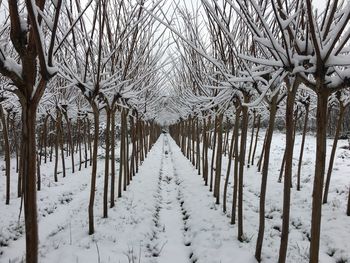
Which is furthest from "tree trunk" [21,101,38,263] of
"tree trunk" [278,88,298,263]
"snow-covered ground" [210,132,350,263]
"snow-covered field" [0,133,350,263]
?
"snow-covered ground" [210,132,350,263]

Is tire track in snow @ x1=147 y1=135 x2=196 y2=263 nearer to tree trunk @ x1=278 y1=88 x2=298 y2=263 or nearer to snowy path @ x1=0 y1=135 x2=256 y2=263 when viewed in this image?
snowy path @ x1=0 y1=135 x2=256 y2=263

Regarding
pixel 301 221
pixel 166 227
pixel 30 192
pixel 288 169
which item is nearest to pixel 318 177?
pixel 288 169

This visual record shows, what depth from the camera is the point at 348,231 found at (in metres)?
4.80

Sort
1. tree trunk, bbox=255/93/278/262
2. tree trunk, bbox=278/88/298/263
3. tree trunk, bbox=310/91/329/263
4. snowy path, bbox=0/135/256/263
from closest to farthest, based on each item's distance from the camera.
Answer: tree trunk, bbox=310/91/329/263, tree trunk, bbox=278/88/298/263, tree trunk, bbox=255/93/278/262, snowy path, bbox=0/135/256/263

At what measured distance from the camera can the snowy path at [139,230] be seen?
163 inches

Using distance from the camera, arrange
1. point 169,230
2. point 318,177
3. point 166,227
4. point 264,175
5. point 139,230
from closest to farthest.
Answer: point 318,177
point 264,175
point 139,230
point 169,230
point 166,227

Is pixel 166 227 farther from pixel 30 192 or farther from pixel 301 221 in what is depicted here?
pixel 30 192

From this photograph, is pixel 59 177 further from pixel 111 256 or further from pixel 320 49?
pixel 320 49

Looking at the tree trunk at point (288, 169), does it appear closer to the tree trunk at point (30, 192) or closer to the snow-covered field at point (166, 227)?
the snow-covered field at point (166, 227)

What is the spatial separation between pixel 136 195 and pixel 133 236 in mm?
2654

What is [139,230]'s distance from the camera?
5082 millimetres

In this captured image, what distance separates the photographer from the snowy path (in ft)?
13.6

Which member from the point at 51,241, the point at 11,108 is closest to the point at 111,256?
the point at 51,241

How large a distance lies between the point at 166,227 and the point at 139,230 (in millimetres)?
564
